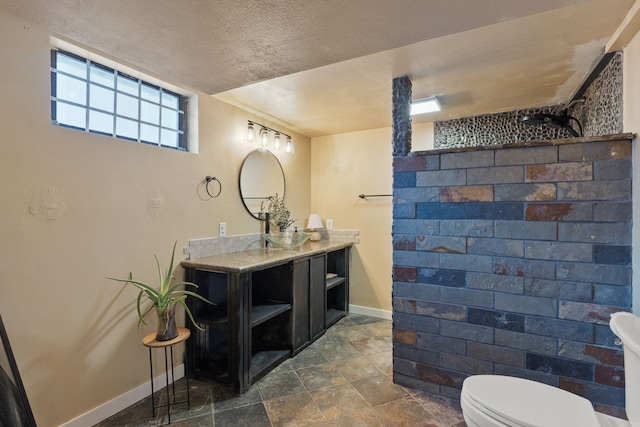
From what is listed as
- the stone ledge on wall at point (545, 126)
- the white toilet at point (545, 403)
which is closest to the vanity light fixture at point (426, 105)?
the stone ledge on wall at point (545, 126)

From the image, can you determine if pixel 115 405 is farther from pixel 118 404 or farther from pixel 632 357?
pixel 632 357

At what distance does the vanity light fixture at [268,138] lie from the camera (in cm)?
276

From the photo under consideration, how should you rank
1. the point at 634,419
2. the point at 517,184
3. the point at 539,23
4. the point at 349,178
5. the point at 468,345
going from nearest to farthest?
the point at 634,419, the point at 539,23, the point at 517,184, the point at 468,345, the point at 349,178

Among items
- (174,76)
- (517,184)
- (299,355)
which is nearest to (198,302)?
(299,355)

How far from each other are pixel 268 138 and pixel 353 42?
1837 mm

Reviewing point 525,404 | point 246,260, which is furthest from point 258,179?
point 525,404

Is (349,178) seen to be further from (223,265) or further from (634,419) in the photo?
(634,419)

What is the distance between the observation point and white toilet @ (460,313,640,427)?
3.51 ft

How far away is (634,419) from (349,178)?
9.25 ft

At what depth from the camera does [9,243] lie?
4.51 feet

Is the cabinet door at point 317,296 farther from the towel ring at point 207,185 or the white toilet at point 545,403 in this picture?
the white toilet at point 545,403

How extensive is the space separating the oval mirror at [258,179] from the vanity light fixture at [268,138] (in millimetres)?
83

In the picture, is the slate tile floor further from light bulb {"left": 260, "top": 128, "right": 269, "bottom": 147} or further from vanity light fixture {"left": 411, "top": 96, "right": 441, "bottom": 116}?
vanity light fixture {"left": 411, "top": 96, "right": 441, "bottom": 116}

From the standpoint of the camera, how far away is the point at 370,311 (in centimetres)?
341
